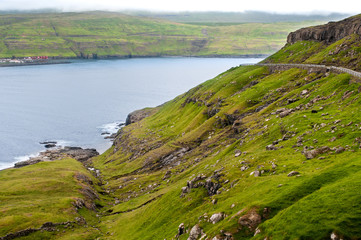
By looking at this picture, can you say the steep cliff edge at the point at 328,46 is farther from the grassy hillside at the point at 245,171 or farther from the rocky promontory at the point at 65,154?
the rocky promontory at the point at 65,154

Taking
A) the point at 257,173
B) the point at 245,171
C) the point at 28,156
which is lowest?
the point at 28,156

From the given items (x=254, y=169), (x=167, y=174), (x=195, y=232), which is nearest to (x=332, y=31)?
(x=167, y=174)

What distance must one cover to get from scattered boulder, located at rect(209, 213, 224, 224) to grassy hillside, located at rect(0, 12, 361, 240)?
20 cm

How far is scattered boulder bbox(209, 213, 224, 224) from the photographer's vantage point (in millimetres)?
46653

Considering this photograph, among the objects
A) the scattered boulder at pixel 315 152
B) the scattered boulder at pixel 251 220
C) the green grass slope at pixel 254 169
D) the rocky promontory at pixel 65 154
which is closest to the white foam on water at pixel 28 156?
the rocky promontory at pixel 65 154

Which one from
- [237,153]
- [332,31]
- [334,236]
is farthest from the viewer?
[332,31]

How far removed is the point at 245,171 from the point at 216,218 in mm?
16495

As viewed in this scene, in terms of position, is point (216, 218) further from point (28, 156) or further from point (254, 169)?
point (28, 156)

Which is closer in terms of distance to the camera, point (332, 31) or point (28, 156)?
point (332, 31)

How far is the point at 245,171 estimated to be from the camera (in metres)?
61.3

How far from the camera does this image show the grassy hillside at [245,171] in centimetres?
3809

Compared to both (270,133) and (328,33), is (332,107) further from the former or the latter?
(328,33)

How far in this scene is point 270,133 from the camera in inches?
3081

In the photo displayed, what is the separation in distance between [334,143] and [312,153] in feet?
13.6
